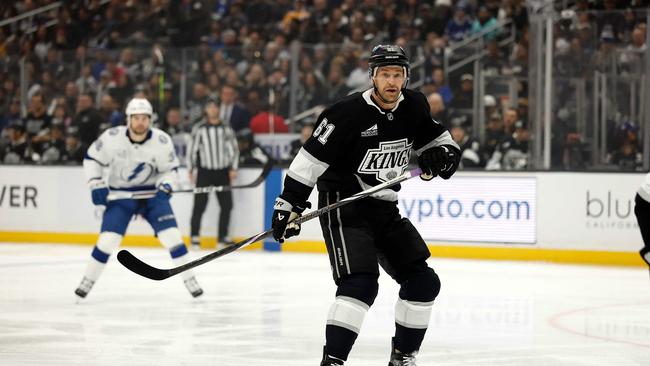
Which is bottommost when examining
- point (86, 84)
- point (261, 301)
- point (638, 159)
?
point (261, 301)

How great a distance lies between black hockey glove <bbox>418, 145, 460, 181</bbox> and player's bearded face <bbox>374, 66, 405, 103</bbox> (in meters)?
0.31

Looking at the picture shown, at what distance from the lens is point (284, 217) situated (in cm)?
428

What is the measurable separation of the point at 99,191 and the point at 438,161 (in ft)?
10.7

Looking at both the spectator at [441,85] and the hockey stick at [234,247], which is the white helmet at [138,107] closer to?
the hockey stick at [234,247]

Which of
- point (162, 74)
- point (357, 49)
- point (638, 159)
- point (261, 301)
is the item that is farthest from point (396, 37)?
point (261, 301)

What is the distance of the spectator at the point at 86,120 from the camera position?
11859 mm

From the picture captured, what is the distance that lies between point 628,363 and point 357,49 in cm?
642

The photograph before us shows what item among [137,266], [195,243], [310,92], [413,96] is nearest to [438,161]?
[413,96]

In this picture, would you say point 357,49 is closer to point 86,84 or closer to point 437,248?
point 437,248

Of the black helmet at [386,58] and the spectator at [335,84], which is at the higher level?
the spectator at [335,84]

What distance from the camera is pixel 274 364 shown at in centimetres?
494

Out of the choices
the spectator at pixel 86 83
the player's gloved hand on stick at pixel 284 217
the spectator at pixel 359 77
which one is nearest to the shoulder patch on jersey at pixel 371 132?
the player's gloved hand on stick at pixel 284 217

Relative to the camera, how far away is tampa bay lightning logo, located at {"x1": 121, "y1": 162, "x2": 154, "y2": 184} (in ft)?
24.1

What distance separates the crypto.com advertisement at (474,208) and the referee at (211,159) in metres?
1.89
